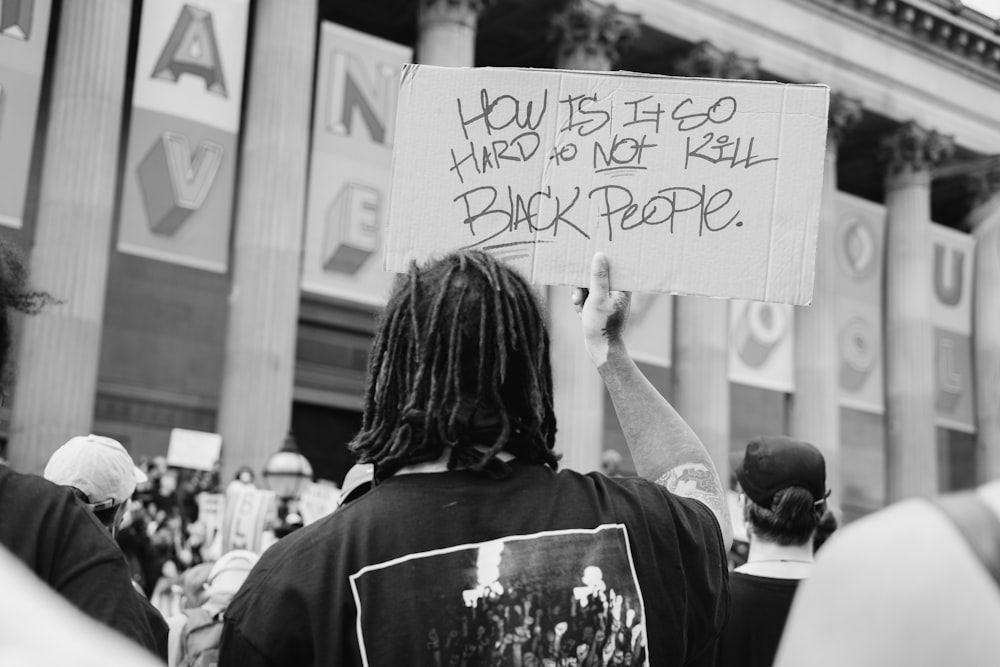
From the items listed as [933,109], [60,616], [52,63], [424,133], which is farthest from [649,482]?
[933,109]

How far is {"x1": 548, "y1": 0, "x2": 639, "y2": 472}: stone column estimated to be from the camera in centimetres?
2217

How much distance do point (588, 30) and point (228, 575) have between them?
1975cm

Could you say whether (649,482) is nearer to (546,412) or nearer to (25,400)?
(546,412)

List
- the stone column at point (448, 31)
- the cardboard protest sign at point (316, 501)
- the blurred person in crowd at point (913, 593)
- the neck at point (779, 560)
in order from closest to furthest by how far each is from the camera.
Result: the blurred person in crowd at point (913, 593)
the neck at point (779, 560)
the cardboard protest sign at point (316, 501)
the stone column at point (448, 31)

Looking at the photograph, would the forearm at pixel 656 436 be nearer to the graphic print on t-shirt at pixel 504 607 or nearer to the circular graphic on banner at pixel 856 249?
the graphic print on t-shirt at pixel 504 607

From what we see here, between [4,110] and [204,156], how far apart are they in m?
2.79

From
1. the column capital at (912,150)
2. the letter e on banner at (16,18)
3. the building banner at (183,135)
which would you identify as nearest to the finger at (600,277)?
the building banner at (183,135)

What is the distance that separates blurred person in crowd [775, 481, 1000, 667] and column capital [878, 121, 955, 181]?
98.5ft

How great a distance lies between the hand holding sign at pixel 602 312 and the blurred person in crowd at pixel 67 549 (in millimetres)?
1100

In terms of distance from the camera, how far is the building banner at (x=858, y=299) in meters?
26.7

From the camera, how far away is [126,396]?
20594 millimetres

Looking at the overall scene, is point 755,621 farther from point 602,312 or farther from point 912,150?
point 912,150

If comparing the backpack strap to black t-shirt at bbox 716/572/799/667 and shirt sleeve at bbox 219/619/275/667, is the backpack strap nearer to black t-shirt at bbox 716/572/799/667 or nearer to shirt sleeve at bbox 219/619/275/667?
shirt sleeve at bbox 219/619/275/667

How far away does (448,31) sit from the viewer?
22453mm
